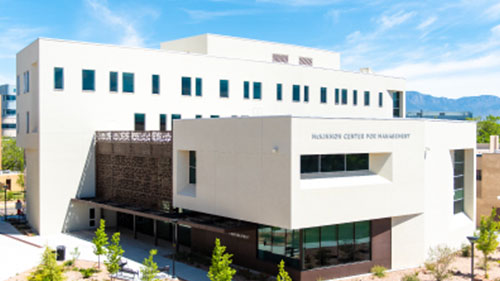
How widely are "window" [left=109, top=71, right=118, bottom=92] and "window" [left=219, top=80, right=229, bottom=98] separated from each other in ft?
26.3

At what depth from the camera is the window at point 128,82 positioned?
3325 centimetres

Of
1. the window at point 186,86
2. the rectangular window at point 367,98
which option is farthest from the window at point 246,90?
the rectangular window at point 367,98

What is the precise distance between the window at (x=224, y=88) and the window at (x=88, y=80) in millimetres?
9552

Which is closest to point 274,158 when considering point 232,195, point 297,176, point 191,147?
point 297,176

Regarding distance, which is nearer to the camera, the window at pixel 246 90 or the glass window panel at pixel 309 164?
the glass window panel at pixel 309 164

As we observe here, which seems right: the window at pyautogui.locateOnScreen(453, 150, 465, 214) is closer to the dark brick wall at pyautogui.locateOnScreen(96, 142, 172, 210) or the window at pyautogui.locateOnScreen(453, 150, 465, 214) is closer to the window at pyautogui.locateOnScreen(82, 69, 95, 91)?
the dark brick wall at pyautogui.locateOnScreen(96, 142, 172, 210)

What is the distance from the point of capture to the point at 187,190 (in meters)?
26.2

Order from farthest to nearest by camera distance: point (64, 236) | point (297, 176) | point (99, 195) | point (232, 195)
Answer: point (99, 195) → point (64, 236) → point (232, 195) → point (297, 176)

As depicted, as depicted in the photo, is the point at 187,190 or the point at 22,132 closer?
the point at 187,190

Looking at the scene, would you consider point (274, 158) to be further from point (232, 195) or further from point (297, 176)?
point (232, 195)

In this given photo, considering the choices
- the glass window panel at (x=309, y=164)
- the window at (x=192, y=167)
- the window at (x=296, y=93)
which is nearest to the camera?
the glass window panel at (x=309, y=164)

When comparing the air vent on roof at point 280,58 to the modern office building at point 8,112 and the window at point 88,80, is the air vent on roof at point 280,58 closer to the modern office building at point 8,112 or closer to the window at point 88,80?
the window at point 88,80

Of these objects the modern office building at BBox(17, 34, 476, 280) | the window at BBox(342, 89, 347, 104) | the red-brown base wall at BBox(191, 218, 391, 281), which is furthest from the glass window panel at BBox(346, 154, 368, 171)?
the window at BBox(342, 89, 347, 104)

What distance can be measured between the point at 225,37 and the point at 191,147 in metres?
17.6
